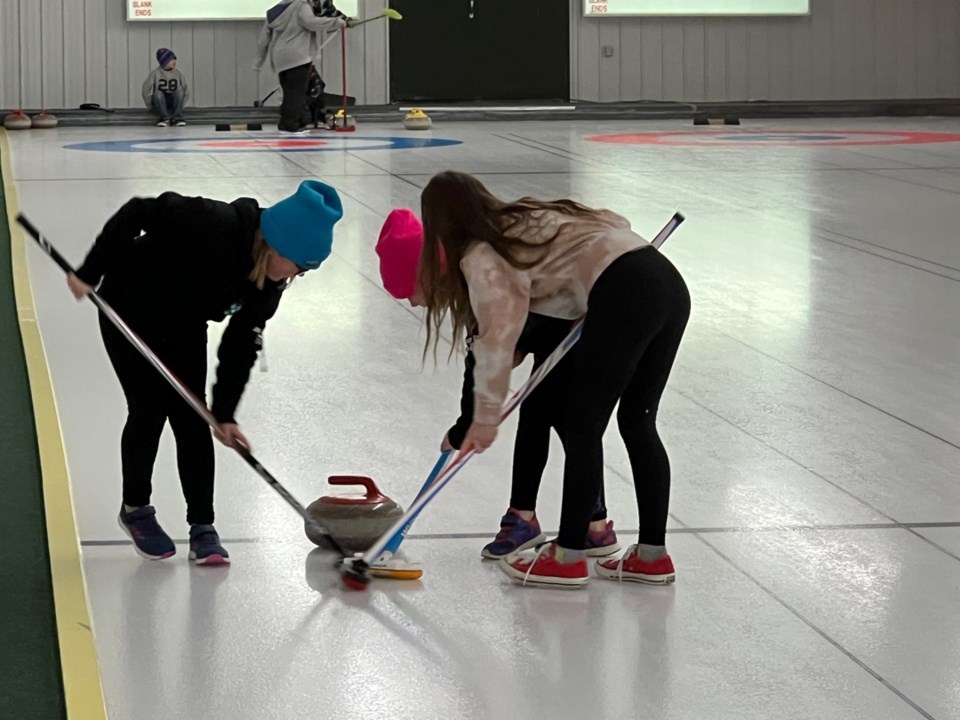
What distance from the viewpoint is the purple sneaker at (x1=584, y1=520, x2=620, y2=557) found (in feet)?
12.9

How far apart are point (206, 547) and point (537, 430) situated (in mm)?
884

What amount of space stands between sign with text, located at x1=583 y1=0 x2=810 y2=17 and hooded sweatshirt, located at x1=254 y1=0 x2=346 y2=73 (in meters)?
5.15

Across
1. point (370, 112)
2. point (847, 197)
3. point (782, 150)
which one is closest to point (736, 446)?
point (847, 197)

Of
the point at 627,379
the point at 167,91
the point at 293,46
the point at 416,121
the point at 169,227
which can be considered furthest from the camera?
the point at 167,91

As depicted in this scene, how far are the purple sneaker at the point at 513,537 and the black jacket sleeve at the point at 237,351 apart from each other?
75 centimetres

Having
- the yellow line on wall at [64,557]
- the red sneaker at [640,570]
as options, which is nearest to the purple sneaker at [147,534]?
the yellow line on wall at [64,557]

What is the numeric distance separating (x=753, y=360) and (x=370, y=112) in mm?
14516

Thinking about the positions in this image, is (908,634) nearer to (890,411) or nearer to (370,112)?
(890,411)

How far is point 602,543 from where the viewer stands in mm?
3939

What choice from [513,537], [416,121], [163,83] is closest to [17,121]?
[163,83]

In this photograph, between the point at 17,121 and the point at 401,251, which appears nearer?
the point at 401,251

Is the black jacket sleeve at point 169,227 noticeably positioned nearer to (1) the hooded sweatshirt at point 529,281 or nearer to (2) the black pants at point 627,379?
(1) the hooded sweatshirt at point 529,281

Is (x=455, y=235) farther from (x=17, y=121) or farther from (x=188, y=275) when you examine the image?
(x=17, y=121)

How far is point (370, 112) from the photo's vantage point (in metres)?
20.2
